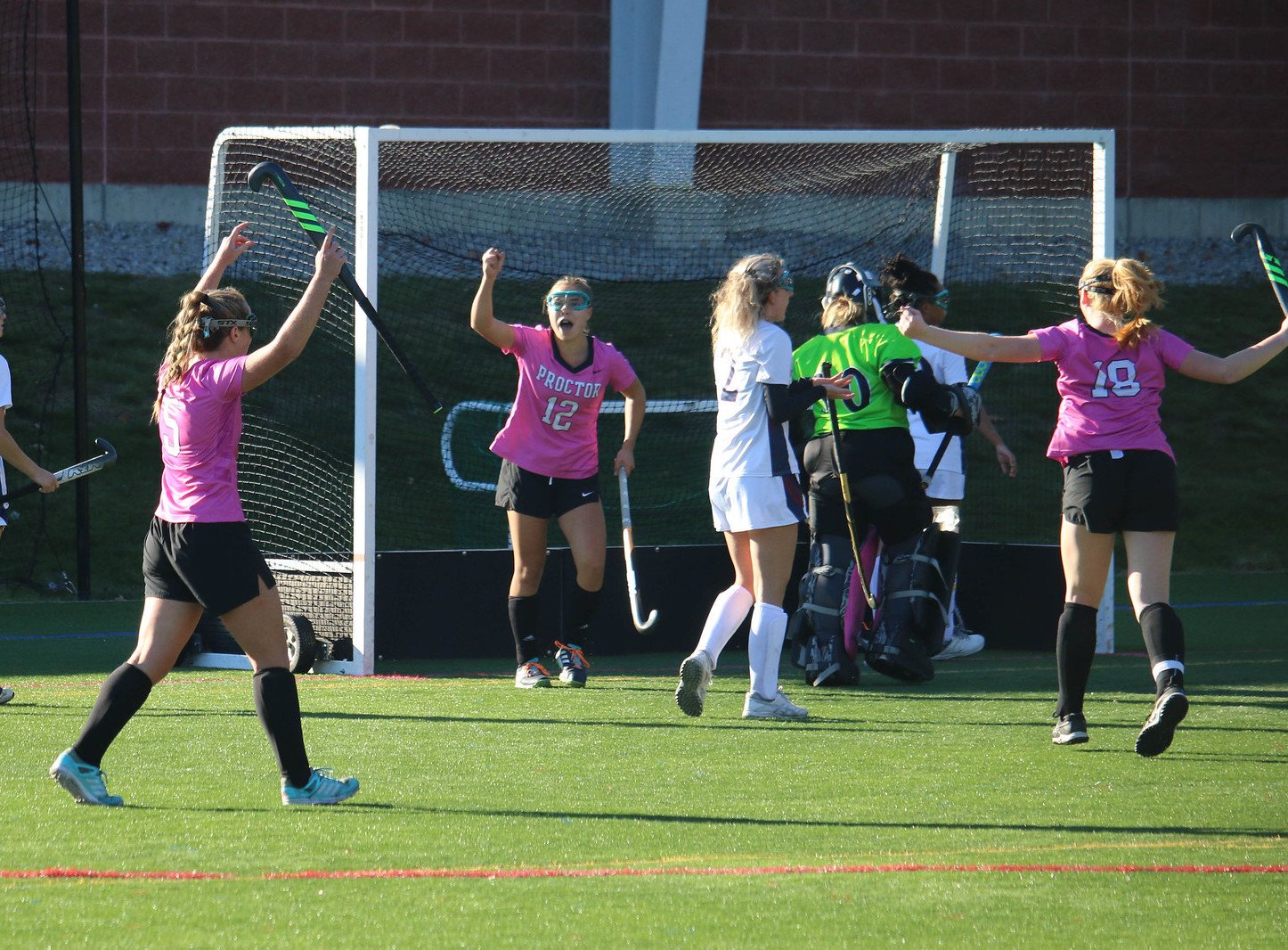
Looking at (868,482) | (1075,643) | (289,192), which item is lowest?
(1075,643)

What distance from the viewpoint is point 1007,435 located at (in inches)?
596

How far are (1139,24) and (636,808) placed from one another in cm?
1424

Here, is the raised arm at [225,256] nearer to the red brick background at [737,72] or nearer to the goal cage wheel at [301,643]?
the goal cage wheel at [301,643]

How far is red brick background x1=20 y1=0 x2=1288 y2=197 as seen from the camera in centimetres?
1552

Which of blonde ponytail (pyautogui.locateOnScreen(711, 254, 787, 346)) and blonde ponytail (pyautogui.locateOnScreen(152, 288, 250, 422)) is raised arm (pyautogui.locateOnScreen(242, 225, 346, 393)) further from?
blonde ponytail (pyautogui.locateOnScreen(711, 254, 787, 346))

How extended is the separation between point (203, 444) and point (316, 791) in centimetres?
106

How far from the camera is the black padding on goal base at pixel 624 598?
341 inches

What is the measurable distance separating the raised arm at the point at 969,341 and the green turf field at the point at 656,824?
1.37 meters

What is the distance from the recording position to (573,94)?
16.4 meters

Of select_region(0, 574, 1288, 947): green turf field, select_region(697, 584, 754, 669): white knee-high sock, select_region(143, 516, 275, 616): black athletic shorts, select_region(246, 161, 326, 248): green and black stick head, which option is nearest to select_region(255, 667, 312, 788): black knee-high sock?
select_region(0, 574, 1288, 947): green turf field

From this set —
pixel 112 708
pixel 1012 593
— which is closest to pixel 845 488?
pixel 1012 593

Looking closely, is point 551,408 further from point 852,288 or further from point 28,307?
point 28,307

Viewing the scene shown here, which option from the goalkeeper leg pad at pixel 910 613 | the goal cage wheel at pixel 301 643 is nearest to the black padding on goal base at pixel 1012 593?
the goalkeeper leg pad at pixel 910 613

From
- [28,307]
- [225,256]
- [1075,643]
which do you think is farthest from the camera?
[28,307]
